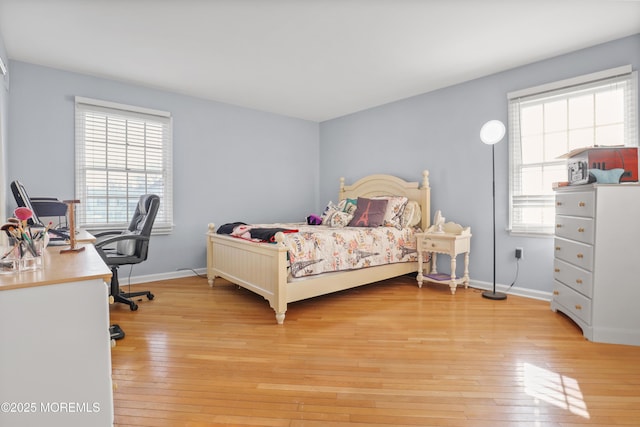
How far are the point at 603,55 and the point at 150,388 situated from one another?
14.7 ft

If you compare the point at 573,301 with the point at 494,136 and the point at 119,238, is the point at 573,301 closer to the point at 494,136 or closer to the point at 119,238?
the point at 494,136

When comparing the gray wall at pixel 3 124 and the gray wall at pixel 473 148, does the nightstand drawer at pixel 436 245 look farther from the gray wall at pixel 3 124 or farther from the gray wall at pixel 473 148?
the gray wall at pixel 3 124

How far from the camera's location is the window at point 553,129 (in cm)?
305

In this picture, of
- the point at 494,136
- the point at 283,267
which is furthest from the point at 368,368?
the point at 494,136

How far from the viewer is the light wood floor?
1.61 m

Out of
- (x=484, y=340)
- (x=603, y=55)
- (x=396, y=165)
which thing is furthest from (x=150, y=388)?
(x=603, y=55)

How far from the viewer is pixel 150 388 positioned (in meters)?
1.84

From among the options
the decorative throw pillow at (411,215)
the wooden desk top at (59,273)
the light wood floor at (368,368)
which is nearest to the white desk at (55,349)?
the wooden desk top at (59,273)

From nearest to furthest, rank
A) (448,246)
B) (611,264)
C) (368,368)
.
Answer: (368,368) → (611,264) → (448,246)

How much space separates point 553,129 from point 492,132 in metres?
0.59

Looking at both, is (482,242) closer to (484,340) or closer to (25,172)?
(484,340)

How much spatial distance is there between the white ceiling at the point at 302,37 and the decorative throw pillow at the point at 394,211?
4.71ft

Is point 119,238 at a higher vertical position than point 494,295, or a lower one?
higher

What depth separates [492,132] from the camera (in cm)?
359
